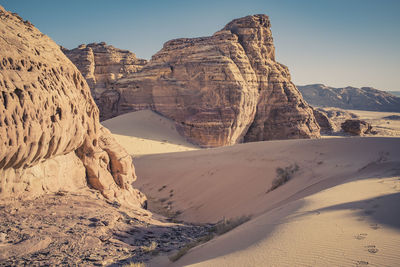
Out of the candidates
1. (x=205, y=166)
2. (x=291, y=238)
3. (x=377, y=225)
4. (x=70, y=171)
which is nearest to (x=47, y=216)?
(x=70, y=171)

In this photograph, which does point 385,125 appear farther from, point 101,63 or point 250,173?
point 101,63

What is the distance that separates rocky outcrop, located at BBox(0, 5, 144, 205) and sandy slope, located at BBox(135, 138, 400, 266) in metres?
2.74

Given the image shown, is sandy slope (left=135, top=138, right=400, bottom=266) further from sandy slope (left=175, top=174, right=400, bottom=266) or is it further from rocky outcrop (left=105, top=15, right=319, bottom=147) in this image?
rocky outcrop (left=105, top=15, right=319, bottom=147)

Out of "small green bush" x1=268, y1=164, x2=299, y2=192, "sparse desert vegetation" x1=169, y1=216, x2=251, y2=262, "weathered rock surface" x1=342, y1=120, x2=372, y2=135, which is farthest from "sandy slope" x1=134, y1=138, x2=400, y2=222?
"weathered rock surface" x1=342, y1=120, x2=372, y2=135

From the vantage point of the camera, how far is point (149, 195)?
34.8 feet

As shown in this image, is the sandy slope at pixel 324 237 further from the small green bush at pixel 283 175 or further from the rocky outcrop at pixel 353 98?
the rocky outcrop at pixel 353 98

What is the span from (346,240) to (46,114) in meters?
5.04

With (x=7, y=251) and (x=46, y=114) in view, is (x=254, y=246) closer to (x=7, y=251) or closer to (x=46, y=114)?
(x=7, y=251)

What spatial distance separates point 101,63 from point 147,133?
79.0ft

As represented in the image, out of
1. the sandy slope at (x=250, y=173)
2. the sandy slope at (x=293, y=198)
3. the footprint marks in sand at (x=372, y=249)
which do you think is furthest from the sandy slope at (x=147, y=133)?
the footprint marks in sand at (x=372, y=249)

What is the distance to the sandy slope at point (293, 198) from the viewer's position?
8.96 ft

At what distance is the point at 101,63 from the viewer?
39719 millimetres

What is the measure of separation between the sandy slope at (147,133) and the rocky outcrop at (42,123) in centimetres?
1089

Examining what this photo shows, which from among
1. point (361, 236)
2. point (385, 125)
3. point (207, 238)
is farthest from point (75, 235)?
point (385, 125)
